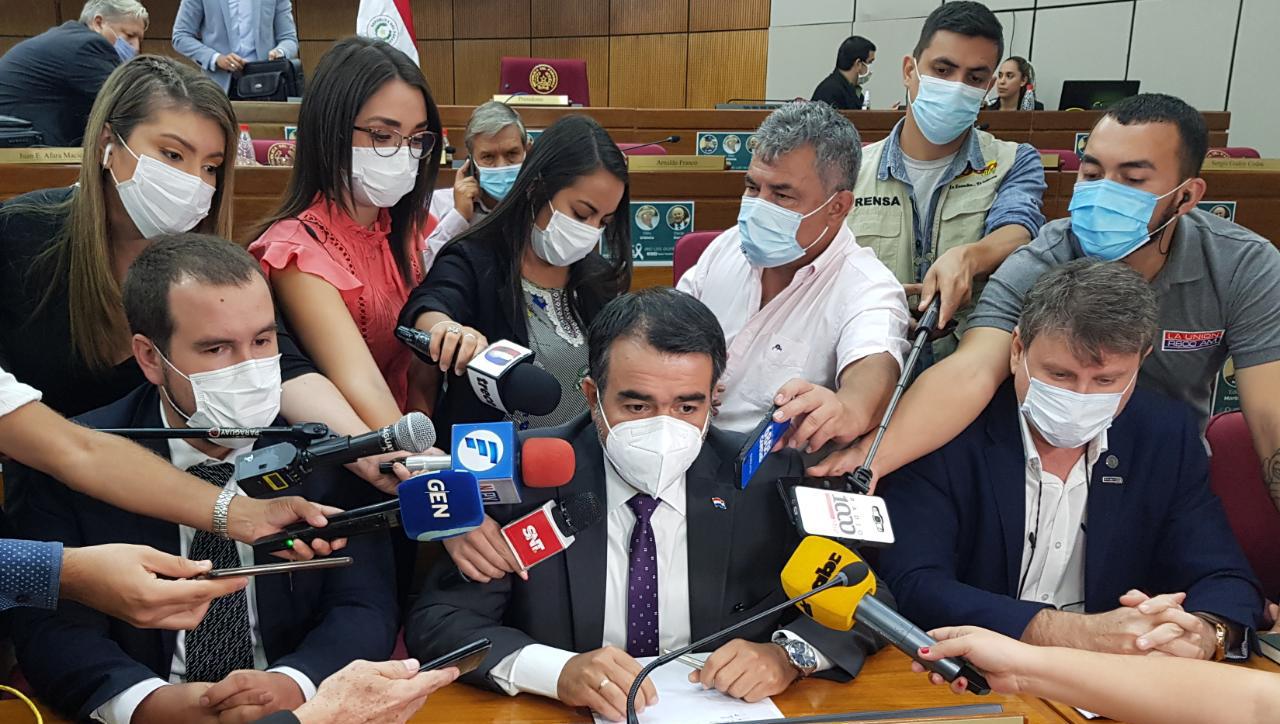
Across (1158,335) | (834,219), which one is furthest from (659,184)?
(1158,335)

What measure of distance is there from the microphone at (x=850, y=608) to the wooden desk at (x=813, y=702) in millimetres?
174

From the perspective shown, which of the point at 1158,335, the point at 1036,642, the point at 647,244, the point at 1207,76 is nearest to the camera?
the point at 1036,642

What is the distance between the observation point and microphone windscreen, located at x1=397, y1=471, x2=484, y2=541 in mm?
1263

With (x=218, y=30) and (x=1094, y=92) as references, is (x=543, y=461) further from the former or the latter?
(x=1094, y=92)

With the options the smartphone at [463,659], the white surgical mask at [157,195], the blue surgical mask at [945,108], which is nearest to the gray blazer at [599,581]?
the smartphone at [463,659]

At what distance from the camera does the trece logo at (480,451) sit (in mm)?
1324

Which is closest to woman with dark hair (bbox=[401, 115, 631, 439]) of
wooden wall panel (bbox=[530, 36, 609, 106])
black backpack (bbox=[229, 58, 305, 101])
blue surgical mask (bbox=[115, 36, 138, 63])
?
blue surgical mask (bbox=[115, 36, 138, 63])

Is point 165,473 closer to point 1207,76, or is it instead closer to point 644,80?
point 1207,76

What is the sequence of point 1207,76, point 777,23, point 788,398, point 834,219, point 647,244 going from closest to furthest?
point 788,398, point 834,219, point 647,244, point 1207,76, point 777,23

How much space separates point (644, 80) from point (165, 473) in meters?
10.4

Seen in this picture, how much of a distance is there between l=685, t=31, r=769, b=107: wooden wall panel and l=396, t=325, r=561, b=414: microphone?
31.7ft

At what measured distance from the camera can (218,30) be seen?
6652mm

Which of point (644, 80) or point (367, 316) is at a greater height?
point (644, 80)

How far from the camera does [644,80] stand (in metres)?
11.1
